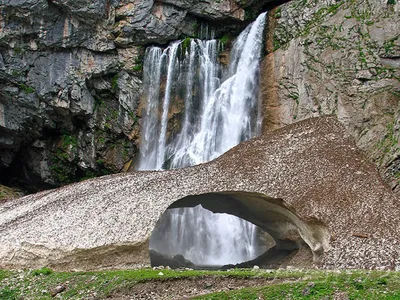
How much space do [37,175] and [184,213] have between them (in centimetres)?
1596

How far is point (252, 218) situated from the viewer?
71.8ft

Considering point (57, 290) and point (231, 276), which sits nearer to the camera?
point (231, 276)

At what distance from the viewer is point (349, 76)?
75.0 feet

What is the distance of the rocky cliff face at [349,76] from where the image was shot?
66.7 feet

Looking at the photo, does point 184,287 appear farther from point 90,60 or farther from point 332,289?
point 90,60

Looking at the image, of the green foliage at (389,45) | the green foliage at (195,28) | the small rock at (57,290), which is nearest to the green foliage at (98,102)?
the green foliage at (195,28)

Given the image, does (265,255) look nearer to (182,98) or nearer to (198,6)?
(182,98)

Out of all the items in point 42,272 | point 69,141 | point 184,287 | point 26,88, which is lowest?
point 42,272

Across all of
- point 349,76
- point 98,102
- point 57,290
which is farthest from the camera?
point 98,102

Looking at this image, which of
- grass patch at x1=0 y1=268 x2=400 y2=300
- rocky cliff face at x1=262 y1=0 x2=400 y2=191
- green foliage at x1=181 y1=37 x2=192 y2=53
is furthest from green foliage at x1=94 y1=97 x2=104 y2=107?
grass patch at x1=0 y1=268 x2=400 y2=300

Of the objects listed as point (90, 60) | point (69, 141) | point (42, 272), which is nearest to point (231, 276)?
point (42, 272)

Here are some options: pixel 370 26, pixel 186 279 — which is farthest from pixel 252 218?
pixel 370 26

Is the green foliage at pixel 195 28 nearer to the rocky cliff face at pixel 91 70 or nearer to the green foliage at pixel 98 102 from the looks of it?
the rocky cliff face at pixel 91 70

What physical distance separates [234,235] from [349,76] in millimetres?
10004
